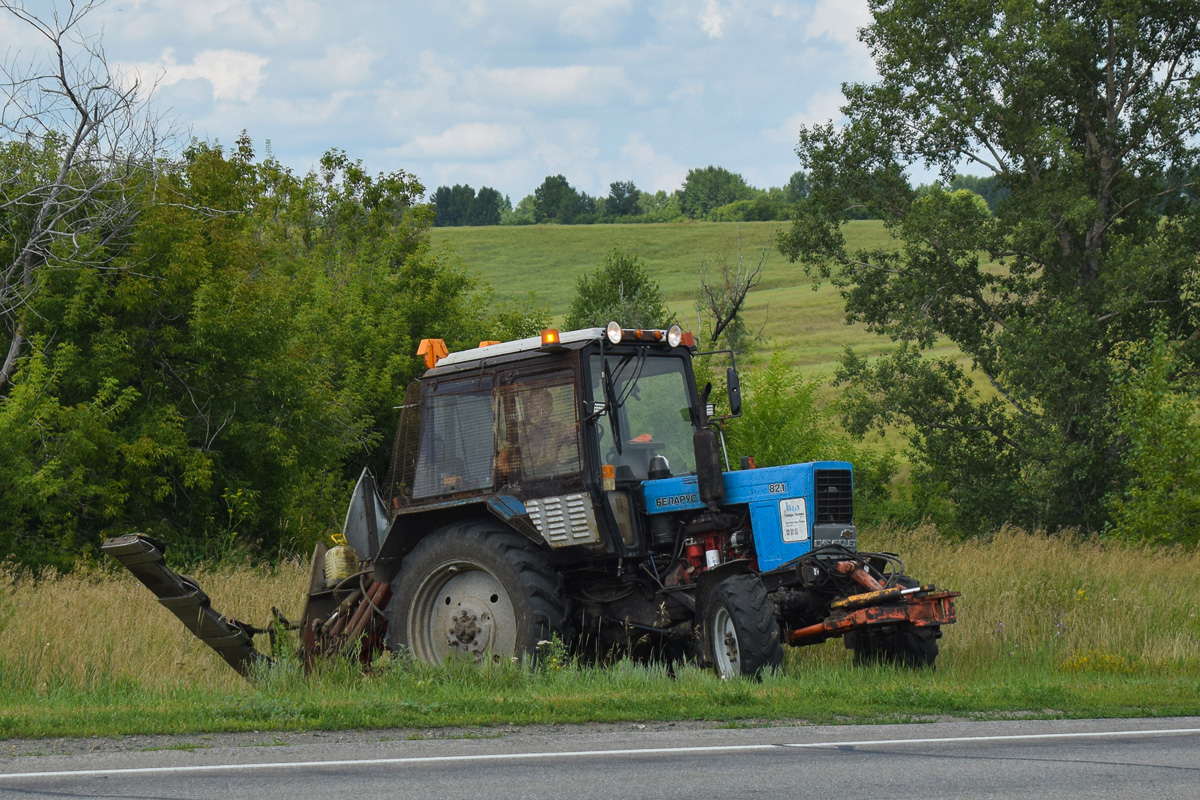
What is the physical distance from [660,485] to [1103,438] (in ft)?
62.7

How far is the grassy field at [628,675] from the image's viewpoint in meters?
8.06

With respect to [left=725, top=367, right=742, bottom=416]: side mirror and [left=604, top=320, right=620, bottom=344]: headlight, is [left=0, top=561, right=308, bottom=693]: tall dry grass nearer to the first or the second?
[left=604, top=320, right=620, bottom=344]: headlight

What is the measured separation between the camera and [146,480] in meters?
18.6

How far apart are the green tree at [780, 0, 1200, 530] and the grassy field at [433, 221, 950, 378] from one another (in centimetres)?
2069

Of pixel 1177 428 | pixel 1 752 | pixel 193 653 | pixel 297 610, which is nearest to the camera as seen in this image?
pixel 1 752

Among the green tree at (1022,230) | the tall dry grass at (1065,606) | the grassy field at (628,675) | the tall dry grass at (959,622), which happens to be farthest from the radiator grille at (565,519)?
the green tree at (1022,230)

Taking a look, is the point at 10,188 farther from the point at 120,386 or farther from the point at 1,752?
the point at 1,752

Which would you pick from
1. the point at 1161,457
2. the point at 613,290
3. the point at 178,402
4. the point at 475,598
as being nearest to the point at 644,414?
the point at 475,598

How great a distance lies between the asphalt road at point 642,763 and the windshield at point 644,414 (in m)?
2.78

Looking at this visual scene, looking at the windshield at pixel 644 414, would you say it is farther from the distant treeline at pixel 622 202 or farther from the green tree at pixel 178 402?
the distant treeline at pixel 622 202

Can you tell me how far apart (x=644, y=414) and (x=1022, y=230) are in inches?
Answer: 718

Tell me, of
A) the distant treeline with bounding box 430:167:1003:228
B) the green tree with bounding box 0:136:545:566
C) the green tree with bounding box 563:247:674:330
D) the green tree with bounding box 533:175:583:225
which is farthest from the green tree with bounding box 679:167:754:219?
the green tree with bounding box 0:136:545:566

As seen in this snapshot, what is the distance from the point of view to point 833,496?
9.77 metres

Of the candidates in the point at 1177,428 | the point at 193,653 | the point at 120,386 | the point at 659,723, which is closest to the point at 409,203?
the point at 120,386
